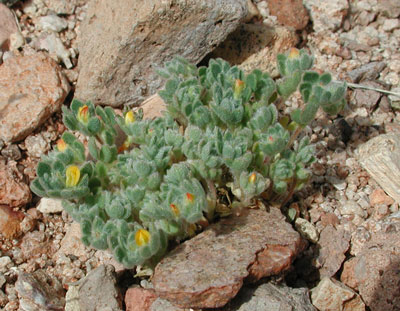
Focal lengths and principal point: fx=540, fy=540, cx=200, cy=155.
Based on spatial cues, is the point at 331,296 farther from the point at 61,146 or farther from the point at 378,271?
the point at 61,146

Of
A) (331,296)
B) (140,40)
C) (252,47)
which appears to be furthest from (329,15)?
(331,296)

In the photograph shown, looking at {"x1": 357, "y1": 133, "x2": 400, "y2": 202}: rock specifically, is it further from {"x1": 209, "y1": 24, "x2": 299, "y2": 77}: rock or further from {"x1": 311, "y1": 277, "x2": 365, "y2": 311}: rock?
{"x1": 209, "y1": 24, "x2": 299, "y2": 77}: rock

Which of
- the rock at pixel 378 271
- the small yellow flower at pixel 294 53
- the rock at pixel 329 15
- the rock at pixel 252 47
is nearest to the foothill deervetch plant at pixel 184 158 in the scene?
the small yellow flower at pixel 294 53

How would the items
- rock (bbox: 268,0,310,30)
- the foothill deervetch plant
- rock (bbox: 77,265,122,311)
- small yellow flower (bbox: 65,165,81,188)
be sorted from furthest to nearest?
rock (bbox: 268,0,310,30), rock (bbox: 77,265,122,311), small yellow flower (bbox: 65,165,81,188), the foothill deervetch plant

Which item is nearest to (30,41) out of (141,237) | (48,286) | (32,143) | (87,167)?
(32,143)

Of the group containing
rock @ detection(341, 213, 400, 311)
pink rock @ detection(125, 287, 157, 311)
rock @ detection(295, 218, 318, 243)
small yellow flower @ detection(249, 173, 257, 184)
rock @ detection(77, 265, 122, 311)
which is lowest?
rock @ detection(341, 213, 400, 311)

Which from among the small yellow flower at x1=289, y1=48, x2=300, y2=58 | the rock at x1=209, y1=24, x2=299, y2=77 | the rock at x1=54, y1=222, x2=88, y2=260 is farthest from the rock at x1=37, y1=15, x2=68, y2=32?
the small yellow flower at x1=289, y1=48, x2=300, y2=58
